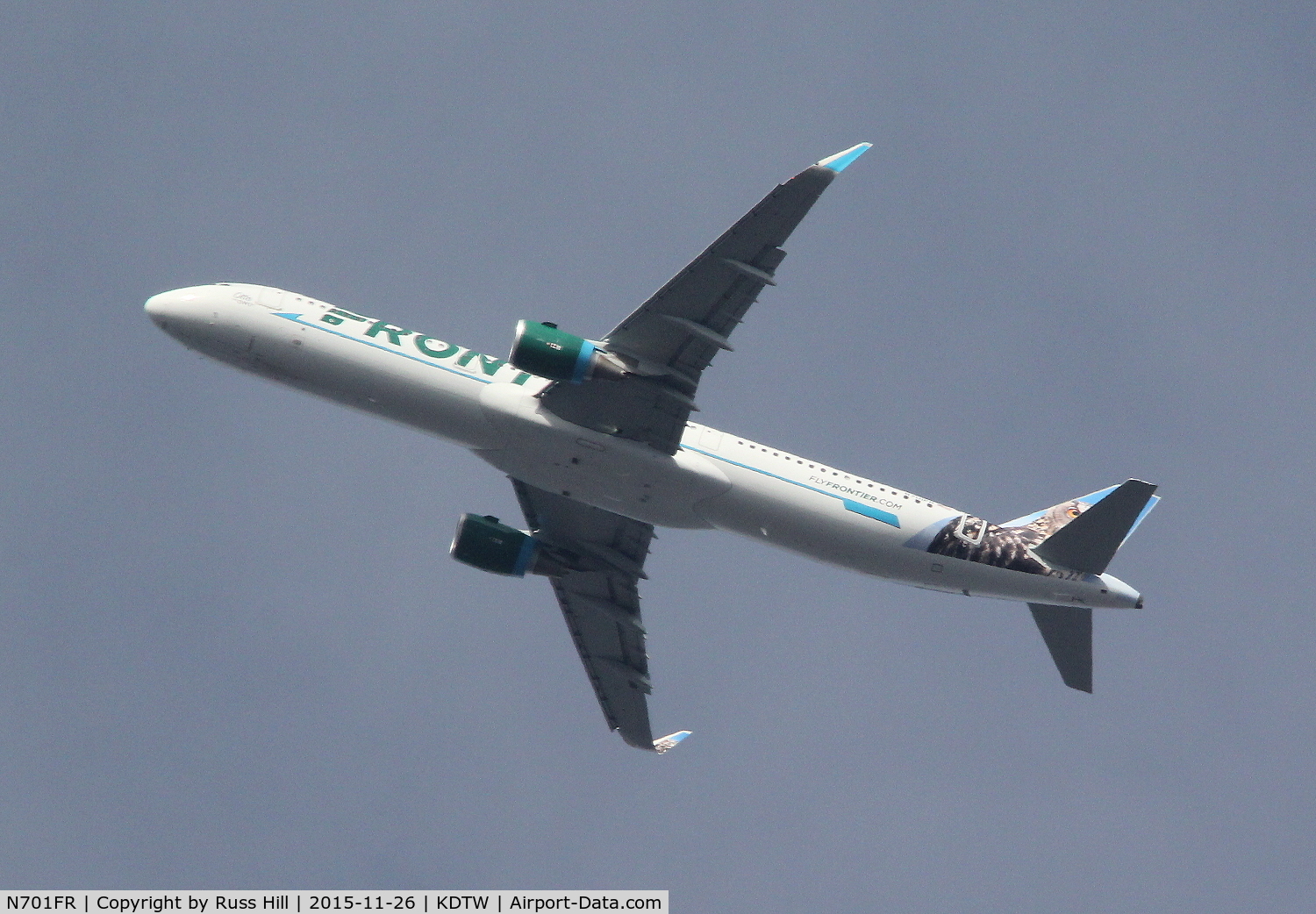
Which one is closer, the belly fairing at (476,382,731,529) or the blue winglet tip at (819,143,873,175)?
the blue winglet tip at (819,143,873,175)

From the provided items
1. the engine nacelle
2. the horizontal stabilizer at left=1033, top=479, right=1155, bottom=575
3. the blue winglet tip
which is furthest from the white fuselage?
the blue winglet tip

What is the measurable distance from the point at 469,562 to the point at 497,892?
569 inches

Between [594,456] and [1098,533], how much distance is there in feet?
61.7

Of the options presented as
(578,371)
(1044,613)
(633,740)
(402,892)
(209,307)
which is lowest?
(402,892)

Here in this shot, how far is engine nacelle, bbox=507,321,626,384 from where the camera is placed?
47656mm

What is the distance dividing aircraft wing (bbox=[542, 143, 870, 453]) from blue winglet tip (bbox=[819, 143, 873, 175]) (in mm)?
28

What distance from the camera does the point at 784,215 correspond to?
145ft

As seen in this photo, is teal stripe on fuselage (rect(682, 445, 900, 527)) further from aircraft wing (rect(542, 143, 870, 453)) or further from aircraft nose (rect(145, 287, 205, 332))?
aircraft nose (rect(145, 287, 205, 332))

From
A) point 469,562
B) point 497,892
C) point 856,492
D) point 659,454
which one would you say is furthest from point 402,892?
point 856,492

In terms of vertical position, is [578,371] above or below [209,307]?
below

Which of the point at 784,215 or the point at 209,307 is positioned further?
the point at 209,307

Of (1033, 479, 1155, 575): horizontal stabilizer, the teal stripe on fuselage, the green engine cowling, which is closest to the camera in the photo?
(1033, 479, 1155, 575): horizontal stabilizer

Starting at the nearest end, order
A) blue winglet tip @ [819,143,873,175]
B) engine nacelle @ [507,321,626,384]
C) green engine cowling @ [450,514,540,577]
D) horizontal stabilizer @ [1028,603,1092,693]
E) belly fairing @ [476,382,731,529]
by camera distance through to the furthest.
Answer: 1. blue winglet tip @ [819,143,873,175]
2. engine nacelle @ [507,321,626,384]
3. belly fairing @ [476,382,731,529]
4. horizontal stabilizer @ [1028,603,1092,693]
5. green engine cowling @ [450,514,540,577]

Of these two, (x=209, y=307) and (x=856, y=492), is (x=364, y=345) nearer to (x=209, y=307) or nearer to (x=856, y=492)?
(x=209, y=307)
